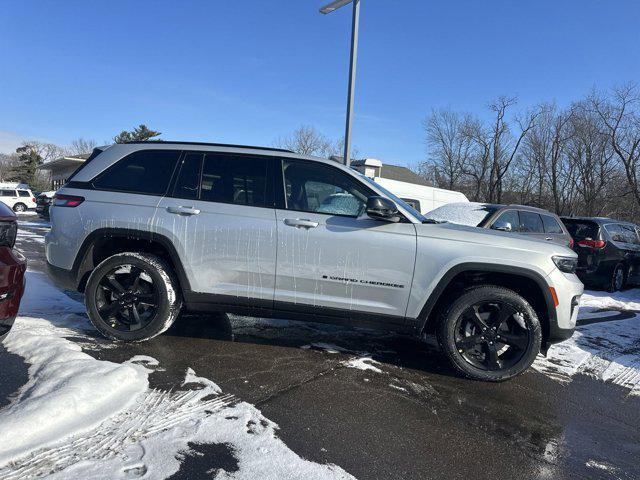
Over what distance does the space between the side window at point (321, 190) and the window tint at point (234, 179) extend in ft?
0.79

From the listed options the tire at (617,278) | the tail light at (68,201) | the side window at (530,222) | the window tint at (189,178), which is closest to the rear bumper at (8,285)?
the tail light at (68,201)

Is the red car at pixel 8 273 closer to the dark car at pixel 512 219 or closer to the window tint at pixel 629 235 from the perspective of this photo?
the dark car at pixel 512 219

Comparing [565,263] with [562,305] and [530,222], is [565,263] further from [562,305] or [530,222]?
[530,222]

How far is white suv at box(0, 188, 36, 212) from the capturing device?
1222 inches

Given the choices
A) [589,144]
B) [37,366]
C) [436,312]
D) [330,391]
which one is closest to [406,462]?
[330,391]

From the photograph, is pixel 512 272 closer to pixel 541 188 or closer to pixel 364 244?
pixel 364 244

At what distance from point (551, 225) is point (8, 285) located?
9.06 metres

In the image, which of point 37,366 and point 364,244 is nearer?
point 37,366

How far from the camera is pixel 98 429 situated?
2.67 metres

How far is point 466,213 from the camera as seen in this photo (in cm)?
884

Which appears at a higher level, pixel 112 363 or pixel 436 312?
pixel 436 312

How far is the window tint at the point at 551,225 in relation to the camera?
9.02 meters

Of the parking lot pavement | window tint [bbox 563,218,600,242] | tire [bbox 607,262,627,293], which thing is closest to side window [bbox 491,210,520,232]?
window tint [bbox 563,218,600,242]

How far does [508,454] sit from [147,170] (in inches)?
149
